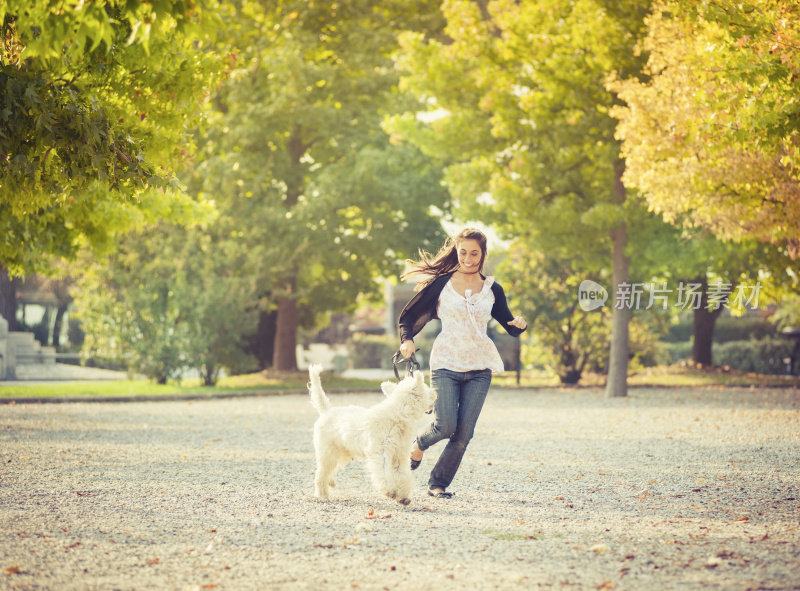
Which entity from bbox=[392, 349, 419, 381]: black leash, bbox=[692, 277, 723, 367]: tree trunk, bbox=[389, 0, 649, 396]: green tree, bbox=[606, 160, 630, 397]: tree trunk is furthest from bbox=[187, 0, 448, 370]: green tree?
bbox=[392, 349, 419, 381]: black leash

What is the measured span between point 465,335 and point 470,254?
0.62 meters

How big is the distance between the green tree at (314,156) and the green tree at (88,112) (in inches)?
294

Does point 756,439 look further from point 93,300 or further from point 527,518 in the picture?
point 93,300

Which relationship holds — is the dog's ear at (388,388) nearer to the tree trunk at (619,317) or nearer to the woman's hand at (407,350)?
the woman's hand at (407,350)

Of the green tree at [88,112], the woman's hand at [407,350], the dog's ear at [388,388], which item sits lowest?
the dog's ear at [388,388]

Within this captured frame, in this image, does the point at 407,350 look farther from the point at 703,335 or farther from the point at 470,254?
the point at 703,335

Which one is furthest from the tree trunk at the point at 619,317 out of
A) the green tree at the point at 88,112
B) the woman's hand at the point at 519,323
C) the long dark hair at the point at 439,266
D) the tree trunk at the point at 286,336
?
the woman's hand at the point at 519,323

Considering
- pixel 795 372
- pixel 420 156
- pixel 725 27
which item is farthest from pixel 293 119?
pixel 795 372

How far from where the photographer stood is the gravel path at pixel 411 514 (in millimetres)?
5016

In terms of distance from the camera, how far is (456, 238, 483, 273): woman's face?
288 inches

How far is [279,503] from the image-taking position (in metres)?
7.29

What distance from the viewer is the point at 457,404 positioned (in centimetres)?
728

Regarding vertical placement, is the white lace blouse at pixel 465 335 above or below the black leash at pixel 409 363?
above

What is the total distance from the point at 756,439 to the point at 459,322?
605cm
